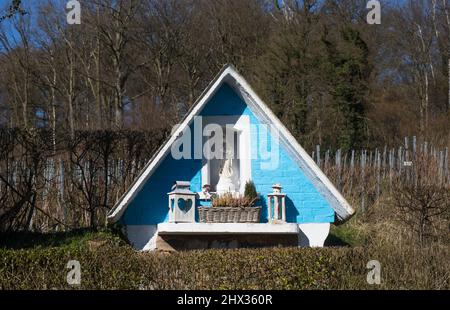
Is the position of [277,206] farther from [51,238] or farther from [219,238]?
[51,238]

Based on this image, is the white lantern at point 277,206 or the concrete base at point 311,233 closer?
the white lantern at point 277,206

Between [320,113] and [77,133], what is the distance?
12.8 meters

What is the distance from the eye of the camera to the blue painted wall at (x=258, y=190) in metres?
9.52

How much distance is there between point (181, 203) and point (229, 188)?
86 cm

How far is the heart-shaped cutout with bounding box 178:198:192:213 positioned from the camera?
30.6 feet

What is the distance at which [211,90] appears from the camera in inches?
364

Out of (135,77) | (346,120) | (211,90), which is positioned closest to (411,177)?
(346,120)

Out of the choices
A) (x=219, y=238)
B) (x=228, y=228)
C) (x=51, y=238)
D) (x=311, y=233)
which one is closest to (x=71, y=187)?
(x=51, y=238)

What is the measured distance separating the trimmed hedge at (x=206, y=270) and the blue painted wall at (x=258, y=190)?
1.40 m

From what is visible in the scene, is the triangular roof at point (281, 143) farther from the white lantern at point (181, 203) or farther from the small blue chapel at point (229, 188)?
the white lantern at point (181, 203)

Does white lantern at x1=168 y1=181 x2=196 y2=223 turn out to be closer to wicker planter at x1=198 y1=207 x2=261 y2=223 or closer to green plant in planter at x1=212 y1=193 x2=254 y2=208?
wicker planter at x1=198 y1=207 x2=261 y2=223

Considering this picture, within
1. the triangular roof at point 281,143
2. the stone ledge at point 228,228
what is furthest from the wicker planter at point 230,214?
the triangular roof at point 281,143
